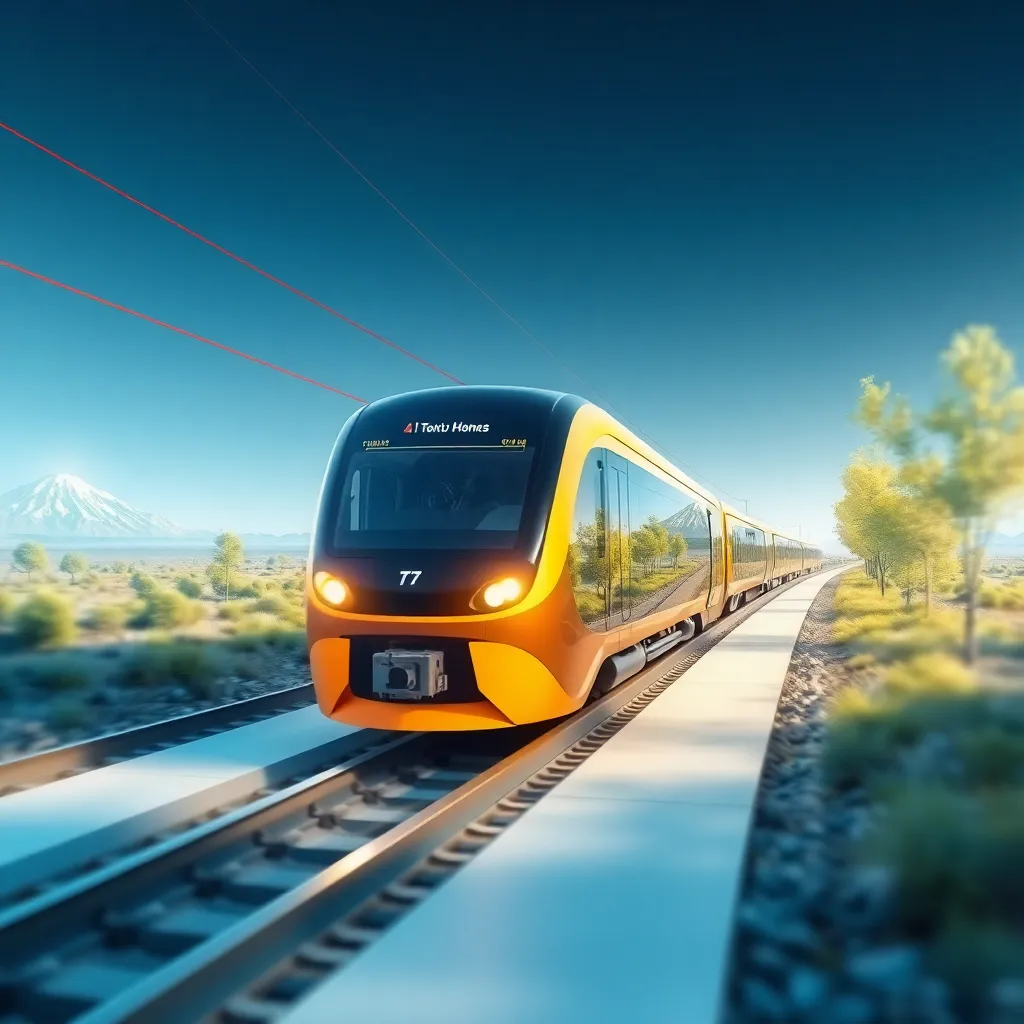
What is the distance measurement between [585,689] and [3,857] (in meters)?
4.33

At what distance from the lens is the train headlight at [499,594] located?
650 centimetres

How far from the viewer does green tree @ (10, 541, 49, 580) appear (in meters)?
65.9

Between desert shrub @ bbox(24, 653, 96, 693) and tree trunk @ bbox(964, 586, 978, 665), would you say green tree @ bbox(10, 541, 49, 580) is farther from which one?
tree trunk @ bbox(964, 586, 978, 665)

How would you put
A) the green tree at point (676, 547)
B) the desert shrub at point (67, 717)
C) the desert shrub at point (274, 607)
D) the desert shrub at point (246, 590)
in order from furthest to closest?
the desert shrub at point (246, 590), the desert shrub at point (274, 607), the green tree at point (676, 547), the desert shrub at point (67, 717)

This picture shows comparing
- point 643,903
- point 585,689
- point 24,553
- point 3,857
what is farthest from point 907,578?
point 24,553

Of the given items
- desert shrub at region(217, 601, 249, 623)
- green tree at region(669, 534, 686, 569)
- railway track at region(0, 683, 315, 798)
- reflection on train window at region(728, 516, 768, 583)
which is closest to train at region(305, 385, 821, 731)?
railway track at region(0, 683, 315, 798)

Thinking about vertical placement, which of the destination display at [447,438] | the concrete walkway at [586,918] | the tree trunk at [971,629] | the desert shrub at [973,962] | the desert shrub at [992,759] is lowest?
the concrete walkway at [586,918]

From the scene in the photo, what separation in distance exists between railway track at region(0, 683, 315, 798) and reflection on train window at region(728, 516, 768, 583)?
43.0 ft

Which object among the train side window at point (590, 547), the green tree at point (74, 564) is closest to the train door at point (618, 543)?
the train side window at point (590, 547)

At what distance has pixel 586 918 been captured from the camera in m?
3.95

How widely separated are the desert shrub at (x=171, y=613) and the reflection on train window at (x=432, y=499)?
15.4 meters

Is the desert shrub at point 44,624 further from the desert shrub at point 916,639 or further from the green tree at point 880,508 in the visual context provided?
the green tree at point 880,508

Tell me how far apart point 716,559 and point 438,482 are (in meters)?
10.8

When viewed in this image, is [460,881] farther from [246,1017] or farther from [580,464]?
[580,464]
